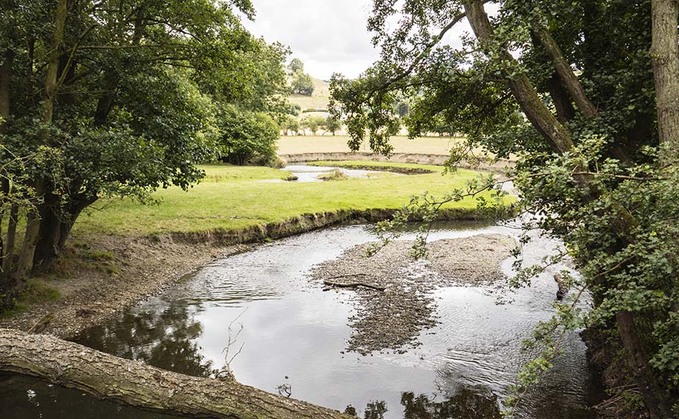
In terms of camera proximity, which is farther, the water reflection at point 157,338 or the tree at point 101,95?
the tree at point 101,95

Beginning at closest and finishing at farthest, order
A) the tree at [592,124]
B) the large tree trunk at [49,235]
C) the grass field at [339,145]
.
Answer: the tree at [592,124] → the large tree trunk at [49,235] → the grass field at [339,145]

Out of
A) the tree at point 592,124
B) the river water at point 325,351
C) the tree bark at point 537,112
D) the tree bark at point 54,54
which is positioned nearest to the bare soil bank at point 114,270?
the river water at point 325,351

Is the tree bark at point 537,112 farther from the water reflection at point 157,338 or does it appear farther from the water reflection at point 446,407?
the water reflection at point 157,338

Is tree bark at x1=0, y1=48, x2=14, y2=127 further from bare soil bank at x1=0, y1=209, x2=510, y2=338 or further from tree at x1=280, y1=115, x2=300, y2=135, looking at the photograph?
tree at x1=280, y1=115, x2=300, y2=135

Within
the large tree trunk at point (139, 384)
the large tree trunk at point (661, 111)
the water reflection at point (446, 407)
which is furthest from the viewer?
the water reflection at point (446, 407)

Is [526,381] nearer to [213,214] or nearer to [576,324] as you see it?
[576,324]

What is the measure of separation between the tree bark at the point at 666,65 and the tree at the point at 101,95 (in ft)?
38.4

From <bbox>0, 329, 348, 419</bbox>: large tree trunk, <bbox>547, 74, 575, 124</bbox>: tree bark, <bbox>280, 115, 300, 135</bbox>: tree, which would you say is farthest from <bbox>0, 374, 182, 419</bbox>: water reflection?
<bbox>280, 115, 300, 135</bbox>: tree

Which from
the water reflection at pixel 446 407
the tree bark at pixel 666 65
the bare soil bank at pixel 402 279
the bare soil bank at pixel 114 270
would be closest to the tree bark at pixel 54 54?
the bare soil bank at pixel 114 270

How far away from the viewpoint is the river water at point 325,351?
380 inches

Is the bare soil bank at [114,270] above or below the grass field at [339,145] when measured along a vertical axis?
below

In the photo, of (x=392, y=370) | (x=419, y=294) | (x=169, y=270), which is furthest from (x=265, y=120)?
(x=392, y=370)

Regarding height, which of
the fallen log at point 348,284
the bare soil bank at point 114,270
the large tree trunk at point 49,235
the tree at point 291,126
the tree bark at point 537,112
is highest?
the tree at point 291,126

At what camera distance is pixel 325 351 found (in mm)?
12469
